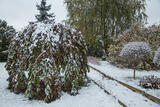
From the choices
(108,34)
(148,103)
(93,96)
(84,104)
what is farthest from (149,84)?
(108,34)

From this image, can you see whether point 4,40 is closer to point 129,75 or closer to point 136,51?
point 129,75

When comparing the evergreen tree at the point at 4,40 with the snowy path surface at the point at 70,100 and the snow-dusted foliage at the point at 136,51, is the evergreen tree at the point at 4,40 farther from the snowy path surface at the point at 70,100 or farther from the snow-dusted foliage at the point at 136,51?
the snow-dusted foliage at the point at 136,51

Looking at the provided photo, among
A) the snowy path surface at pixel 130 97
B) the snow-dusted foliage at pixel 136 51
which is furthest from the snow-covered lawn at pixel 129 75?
the snow-dusted foliage at pixel 136 51

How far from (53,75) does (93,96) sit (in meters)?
1.10

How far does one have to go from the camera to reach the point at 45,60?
2666 mm

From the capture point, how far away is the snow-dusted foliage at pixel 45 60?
2.63 meters

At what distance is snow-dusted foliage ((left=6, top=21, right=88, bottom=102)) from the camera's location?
8.63 feet

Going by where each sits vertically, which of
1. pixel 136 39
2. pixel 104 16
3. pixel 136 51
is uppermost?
pixel 104 16

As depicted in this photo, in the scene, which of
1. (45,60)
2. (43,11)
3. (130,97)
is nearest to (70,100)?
(45,60)

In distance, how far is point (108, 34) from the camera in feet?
33.9

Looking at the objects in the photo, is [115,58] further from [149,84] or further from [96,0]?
[96,0]

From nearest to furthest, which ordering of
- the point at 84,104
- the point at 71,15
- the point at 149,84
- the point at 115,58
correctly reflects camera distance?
the point at 84,104 < the point at 149,84 < the point at 115,58 < the point at 71,15

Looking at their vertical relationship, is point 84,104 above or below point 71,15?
below

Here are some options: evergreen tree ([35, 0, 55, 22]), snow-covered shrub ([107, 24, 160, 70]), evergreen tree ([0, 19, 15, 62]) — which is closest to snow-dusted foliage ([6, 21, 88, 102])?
snow-covered shrub ([107, 24, 160, 70])
